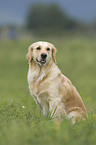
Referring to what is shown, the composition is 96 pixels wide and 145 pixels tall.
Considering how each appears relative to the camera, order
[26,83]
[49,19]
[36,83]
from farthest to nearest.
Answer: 1. [49,19]
2. [26,83]
3. [36,83]

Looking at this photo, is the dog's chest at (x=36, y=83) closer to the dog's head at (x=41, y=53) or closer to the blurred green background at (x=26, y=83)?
the dog's head at (x=41, y=53)

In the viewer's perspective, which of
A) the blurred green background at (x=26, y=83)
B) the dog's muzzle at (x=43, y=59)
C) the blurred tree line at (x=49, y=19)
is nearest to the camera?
the blurred green background at (x=26, y=83)

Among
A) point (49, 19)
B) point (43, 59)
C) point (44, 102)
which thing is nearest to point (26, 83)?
point (44, 102)

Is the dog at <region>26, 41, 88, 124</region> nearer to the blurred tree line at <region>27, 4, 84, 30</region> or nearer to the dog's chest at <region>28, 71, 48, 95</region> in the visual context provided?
the dog's chest at <region>28, 71, 48, 95</region>

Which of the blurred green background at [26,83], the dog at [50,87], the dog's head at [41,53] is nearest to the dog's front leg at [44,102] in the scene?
the dog at [50,87]

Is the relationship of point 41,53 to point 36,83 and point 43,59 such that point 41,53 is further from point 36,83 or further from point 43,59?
point 36,83

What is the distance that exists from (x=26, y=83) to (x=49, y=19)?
39123 millimetres

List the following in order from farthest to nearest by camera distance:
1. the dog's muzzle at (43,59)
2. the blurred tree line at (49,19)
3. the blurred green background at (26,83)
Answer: the blurred tree line at (49,19) < the dog's muzzle at (43,59) < the blurred green background at (26,83)

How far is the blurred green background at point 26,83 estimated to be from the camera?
3.37m

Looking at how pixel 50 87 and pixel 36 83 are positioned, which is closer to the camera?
pixel 50 87

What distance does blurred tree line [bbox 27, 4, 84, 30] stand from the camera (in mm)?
51031

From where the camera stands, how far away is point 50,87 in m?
4.80

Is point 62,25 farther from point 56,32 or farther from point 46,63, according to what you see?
point 46,63

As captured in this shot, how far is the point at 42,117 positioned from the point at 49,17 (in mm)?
49470
